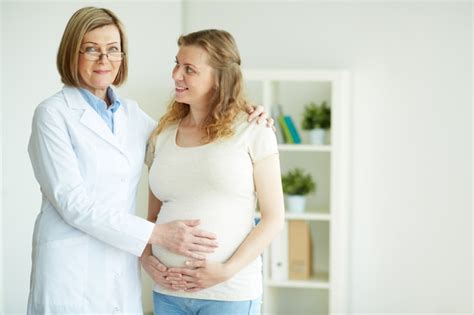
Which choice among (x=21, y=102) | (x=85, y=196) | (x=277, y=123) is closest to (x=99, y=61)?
(x=85, y=196)

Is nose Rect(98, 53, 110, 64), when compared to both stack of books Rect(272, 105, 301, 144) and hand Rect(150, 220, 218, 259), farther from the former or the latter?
stack of books Rect(272, 105, 301, 144)

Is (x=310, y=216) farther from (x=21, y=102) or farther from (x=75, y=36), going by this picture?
(x=75, y=36)

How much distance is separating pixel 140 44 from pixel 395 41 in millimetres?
1478

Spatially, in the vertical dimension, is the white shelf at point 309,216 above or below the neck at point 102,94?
below

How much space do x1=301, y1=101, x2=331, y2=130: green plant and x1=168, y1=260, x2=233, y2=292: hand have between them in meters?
2.23

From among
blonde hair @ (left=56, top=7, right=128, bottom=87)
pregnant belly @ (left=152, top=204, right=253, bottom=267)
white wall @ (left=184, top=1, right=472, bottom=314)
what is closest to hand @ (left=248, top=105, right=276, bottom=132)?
pregnant belly @ (left=152, top=204, right=253, bottom=267)

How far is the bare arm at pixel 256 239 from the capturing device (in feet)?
6.64

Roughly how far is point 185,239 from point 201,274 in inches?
4.2

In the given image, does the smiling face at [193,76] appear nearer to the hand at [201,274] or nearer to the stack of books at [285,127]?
the hand at [201,274]

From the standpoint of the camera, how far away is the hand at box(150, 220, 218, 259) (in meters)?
2.04

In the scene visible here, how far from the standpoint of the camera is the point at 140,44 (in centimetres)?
Answer: 422

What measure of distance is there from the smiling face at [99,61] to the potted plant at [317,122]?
2.20m

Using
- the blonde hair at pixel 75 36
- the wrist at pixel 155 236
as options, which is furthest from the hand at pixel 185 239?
the blonde hair at pixel 75 36

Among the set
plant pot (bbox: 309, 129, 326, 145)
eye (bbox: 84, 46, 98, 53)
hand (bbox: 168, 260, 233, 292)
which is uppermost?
eye (bbox: 84, 46, 98, 53)
